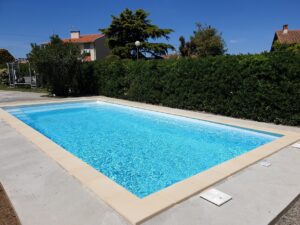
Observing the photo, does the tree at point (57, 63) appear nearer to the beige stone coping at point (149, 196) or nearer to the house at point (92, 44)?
the beige stone coping at point (149, 196)

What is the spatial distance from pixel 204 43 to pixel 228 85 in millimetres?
31033

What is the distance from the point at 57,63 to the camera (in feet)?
54.6

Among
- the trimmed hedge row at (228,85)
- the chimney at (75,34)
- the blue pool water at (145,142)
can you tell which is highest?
the chimney at (75,34)

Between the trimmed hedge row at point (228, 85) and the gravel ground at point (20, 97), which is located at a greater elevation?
the trimmed hedge row at point (228, 85)

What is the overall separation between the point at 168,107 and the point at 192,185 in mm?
8795

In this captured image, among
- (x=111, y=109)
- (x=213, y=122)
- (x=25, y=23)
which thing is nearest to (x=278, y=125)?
(x=213, y=122)

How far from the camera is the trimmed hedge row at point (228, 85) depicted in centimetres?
828

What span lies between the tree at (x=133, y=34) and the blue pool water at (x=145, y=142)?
1888 cm

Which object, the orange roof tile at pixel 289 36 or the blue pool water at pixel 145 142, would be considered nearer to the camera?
the blue pool water at pixel 145 142

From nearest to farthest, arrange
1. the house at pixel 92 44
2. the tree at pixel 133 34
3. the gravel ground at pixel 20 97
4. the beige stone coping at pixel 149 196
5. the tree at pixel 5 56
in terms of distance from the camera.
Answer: the beige stone coping at pixel 149 196
the gravel ground at pixel 20 97
the tree at pixel 133 34
the house at pixel 92 44
the tree at pixel 5 56

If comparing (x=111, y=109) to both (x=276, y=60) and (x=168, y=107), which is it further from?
(x=276, y=60)

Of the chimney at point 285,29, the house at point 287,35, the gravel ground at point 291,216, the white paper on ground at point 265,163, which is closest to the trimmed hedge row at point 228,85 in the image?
the white paper on ground at point 265,163

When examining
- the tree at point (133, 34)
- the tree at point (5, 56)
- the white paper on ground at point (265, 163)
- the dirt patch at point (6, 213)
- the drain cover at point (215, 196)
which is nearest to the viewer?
the dirt patch at point (6, 213)

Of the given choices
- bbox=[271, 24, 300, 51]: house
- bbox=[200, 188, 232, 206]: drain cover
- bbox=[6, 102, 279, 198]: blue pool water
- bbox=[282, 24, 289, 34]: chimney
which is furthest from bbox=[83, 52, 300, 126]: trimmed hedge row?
bbox=[282, 24, 289, 34]: chimney
